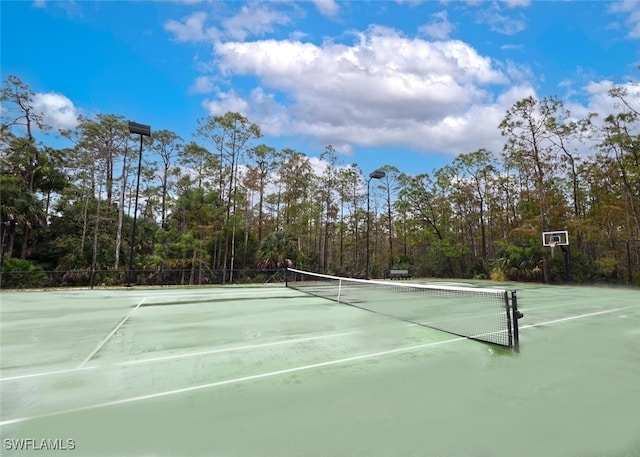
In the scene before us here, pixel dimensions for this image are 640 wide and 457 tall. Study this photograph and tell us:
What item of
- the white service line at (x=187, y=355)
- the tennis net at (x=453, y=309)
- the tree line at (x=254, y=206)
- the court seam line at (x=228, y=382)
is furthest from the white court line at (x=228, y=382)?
the tree line at (x=254, y=206)

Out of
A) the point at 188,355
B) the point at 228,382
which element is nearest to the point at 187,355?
the point at 188,355

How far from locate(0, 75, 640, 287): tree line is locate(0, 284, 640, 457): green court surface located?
1226 cm

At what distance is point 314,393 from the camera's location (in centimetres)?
273

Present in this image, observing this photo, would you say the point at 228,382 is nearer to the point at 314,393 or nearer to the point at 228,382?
the point at 228,382

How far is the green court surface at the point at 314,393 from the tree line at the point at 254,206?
40.2ft

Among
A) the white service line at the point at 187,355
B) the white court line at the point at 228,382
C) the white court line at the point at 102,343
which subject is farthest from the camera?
the white court line at the point at 102,343

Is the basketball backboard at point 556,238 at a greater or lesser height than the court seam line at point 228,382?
greater

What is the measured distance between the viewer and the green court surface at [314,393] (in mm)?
1988

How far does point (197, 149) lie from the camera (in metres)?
24.1

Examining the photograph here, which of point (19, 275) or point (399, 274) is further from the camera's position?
point (399, 274)

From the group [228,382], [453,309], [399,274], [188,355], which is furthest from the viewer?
[399,274]

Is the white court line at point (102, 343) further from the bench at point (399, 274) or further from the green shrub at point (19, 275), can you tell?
the bench at point (399, 274)

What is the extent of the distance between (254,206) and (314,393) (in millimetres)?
24279

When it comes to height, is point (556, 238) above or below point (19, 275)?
above
